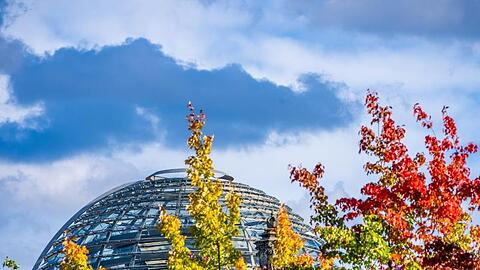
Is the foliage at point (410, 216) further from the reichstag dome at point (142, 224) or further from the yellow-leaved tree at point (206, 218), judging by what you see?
the reichstag dome at point (142, 224)

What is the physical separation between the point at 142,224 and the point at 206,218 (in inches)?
921

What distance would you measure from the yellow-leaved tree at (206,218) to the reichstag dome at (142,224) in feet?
59.6

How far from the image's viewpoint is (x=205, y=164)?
76.5 feet

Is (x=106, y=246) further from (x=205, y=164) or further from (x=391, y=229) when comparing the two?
(x=391, y=229)

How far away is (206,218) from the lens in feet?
74.2

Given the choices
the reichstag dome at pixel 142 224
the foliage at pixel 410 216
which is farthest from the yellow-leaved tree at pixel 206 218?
the reichstag dome at pixel 142 224

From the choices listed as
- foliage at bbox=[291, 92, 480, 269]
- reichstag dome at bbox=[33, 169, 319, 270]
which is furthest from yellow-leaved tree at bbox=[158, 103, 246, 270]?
reichstag dome at bbox=[33, 169, 319, 270]

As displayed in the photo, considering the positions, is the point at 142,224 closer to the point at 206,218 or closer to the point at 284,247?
the point at 284,247

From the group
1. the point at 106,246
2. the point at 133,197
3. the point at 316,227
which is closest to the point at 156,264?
the point at 106,246

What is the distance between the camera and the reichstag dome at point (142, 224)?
141ft

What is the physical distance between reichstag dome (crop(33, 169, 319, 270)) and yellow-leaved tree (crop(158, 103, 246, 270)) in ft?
59.6

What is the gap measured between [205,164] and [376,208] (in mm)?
4910

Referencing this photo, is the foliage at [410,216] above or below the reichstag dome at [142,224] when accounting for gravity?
below

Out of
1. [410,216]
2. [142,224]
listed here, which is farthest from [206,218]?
[142,224]
